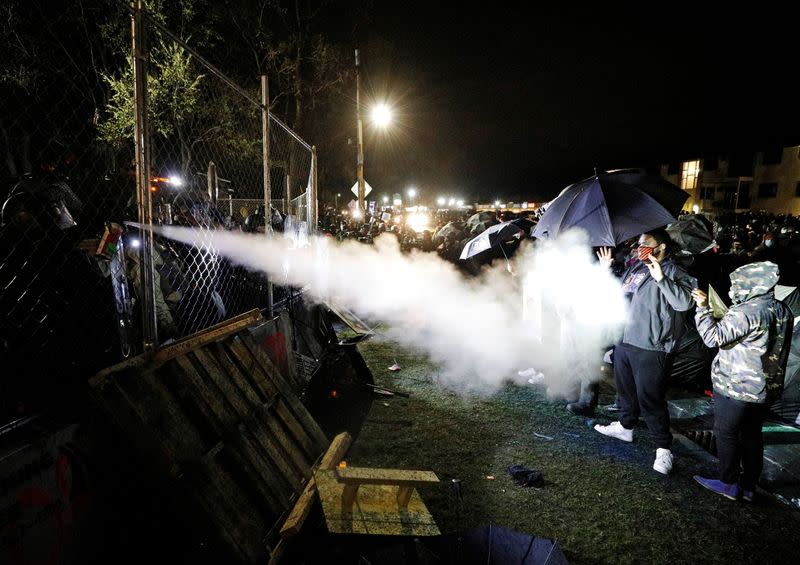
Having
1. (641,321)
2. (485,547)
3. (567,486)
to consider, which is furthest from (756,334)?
(485,547)

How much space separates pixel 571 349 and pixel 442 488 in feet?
8.86

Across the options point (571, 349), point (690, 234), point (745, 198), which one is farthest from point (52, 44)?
point (745, 198)

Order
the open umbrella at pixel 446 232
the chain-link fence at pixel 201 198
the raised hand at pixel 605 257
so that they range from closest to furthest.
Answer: the chain-link fence at pixel 201 198, the raised hand at pixel 605 257, the open umbrella at pixel 446 232

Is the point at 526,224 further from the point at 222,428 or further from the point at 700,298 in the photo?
the point at 222,428

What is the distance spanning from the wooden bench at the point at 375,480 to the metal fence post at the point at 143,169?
1663 mm

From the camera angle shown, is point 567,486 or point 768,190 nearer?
point 567,486

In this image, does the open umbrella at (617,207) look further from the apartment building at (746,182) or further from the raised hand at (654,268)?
the apartment building at (746,182)

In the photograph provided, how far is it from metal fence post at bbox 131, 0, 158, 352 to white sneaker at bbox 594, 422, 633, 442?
15.4 feet

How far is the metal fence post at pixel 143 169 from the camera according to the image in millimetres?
2746

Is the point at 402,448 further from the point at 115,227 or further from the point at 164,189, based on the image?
the point at 164,189

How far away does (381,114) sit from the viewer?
21.8m

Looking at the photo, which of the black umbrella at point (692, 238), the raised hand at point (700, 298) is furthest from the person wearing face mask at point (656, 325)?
the black umbrella at point (692, 238)

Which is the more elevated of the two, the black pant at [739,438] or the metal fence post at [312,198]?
the metal fence post at [312,198]

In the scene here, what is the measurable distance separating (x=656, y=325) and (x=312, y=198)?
17.6 feet
